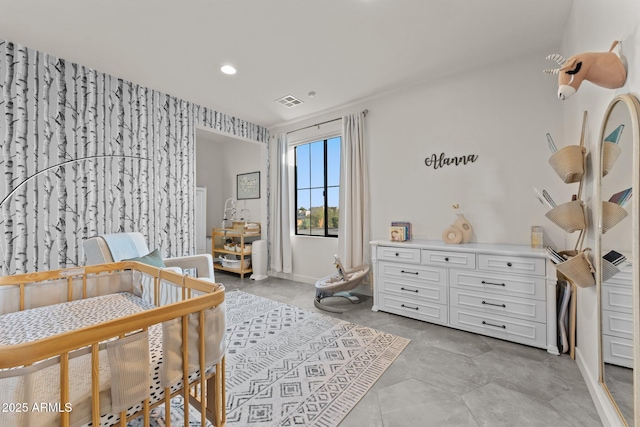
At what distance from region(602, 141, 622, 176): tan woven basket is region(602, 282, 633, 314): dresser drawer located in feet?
1.87

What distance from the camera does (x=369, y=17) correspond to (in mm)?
2068

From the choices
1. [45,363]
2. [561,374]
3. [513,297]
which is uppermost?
[45,363]

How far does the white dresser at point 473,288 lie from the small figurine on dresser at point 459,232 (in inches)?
4.3

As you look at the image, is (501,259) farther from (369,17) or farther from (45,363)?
(45,363)

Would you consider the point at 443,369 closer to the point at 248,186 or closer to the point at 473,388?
the point at 473,388

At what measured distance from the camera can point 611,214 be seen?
4.19 ft

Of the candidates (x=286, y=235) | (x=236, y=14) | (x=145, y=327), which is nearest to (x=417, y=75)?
(x=236, y=14)

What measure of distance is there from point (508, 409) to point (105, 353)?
1.96 metres

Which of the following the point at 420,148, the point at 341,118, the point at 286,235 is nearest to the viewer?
the point at 420,148

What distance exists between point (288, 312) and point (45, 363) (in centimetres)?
238

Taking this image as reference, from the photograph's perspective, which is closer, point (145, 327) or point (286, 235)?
point (145, 327)

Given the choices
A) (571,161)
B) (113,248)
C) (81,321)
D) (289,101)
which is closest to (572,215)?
(571,161)

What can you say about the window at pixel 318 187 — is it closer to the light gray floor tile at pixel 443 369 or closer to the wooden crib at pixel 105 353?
the light gray floor tile at pixel 443 369

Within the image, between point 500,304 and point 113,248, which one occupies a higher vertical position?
point 113,248
